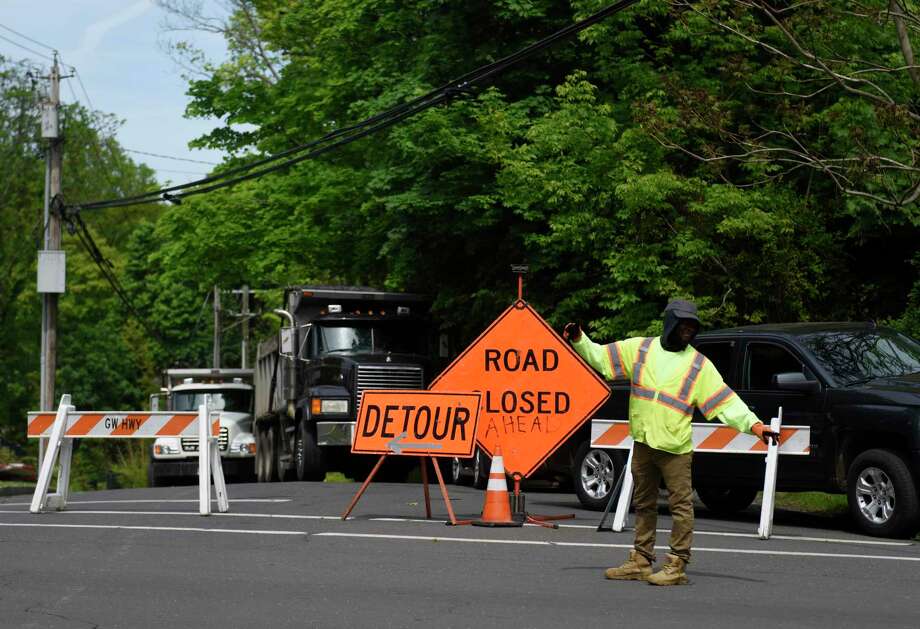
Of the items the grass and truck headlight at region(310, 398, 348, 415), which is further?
truck headlight at region(310, 398, 348, 415)

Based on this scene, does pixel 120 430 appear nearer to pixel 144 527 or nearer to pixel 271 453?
pixel 144 527

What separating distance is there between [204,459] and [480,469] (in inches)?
299

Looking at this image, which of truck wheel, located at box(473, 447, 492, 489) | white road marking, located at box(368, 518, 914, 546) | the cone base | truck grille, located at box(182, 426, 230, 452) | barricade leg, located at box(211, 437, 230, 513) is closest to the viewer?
white road marking, located at box(368, 518, 914, 546)

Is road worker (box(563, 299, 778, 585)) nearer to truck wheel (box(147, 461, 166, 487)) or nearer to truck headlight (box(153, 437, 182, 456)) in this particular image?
truck headlight (box(153, 437, 182, 456))

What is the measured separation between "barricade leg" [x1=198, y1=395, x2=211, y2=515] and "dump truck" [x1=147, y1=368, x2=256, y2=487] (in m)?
13.1

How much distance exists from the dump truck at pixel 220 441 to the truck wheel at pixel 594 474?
1309cm

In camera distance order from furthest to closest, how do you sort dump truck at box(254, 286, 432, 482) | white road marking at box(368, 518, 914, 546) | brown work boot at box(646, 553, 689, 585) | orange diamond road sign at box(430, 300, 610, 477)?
dump truck at box(254, 286, 432, 482) → orange diamond road sign at box(430, 300, 610, 477) → white road marking at box(368, 518, 914, 546) → brown work boot at box(646, 553, 689, 585)

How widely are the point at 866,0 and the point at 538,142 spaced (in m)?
5.53

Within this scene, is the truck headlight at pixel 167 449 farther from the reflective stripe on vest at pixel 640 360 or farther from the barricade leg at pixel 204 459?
the reflective stripe on vest at pixel 640 360

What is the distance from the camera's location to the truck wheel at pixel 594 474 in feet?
52.5

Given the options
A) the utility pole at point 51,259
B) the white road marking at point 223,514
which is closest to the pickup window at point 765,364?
the white road marking at point 223,514

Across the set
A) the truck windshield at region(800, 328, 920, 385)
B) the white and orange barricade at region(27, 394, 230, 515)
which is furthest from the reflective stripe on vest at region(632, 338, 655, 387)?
the white and orange barricade at region(27, 394, 230, 515)

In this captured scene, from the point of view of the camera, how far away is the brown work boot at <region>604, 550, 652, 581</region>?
9.73m

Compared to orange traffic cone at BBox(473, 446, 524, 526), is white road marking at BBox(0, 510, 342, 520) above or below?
below
